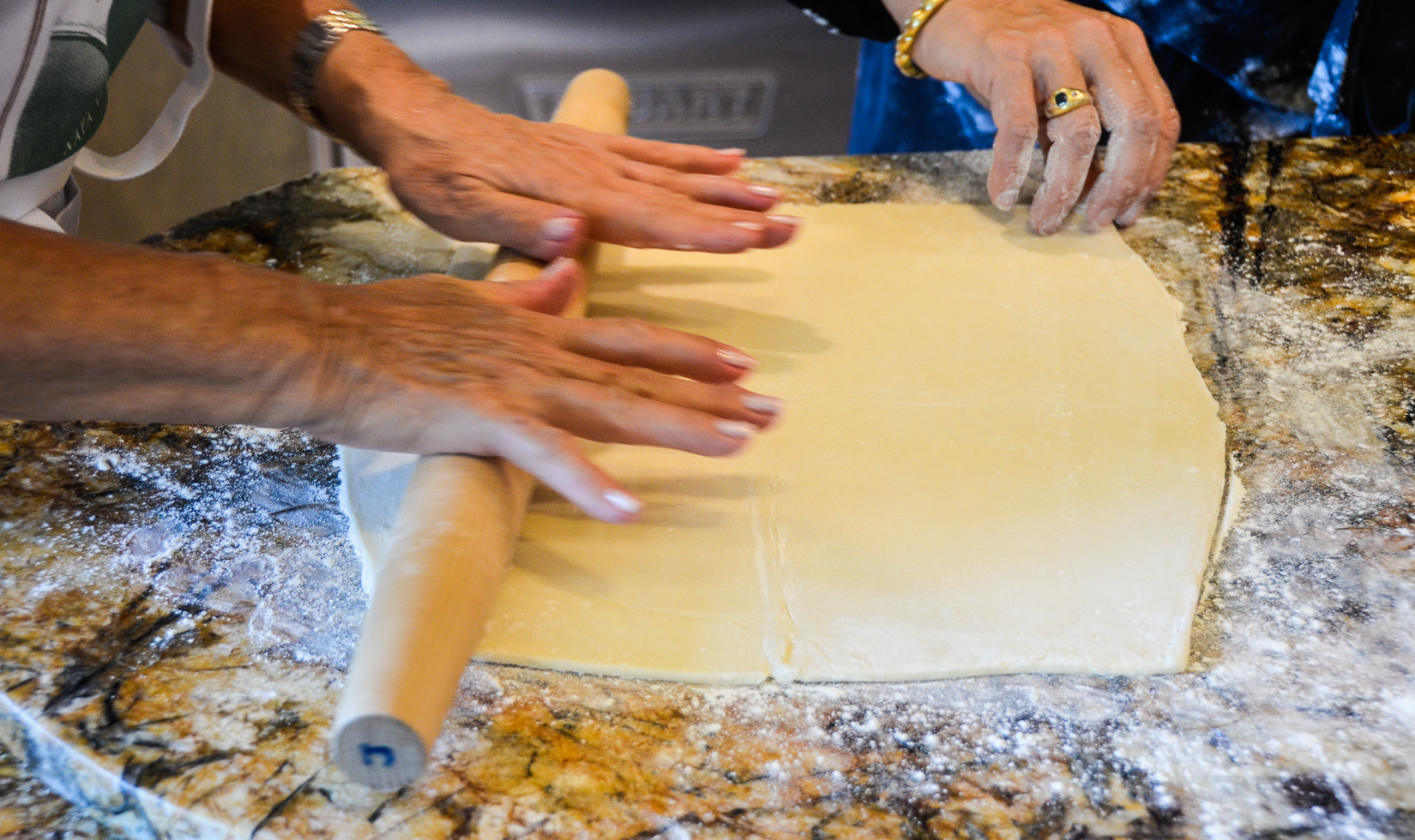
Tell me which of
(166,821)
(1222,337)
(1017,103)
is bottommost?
(166,821)

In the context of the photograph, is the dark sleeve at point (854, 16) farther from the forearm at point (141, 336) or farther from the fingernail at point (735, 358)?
the forearm at point (141, 336)

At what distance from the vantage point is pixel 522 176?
1326 millimetres

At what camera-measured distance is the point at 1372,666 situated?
0.91 meters

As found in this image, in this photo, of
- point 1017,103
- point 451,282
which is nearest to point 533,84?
point 1017,103

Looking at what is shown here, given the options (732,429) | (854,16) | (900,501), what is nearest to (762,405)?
(732,429)

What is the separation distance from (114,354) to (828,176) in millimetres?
1286

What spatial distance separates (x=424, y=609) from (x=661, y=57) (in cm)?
355

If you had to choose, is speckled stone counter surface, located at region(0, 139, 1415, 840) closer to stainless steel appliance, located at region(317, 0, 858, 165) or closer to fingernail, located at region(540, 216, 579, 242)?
fingernail, located at region(540, 216, 579, 242)

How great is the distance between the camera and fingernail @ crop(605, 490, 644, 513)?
87 cm

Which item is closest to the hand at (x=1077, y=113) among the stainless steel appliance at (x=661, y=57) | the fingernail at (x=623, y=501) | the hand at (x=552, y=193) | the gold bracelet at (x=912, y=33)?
the gold bracelet at (x=912, y=33)

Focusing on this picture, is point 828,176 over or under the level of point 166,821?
over

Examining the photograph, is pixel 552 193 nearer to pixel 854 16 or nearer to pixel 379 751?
pixel 379 751

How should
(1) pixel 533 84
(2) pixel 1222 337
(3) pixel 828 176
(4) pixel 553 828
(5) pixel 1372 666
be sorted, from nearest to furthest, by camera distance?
(4) pixel 553 828 → (5) pixel 1372 666 → (2) pixel 1222 337 → (3) pixel 828 176 → (1) pixel 533 84

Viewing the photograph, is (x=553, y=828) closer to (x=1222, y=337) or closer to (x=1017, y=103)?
(x=1222, y=337)
